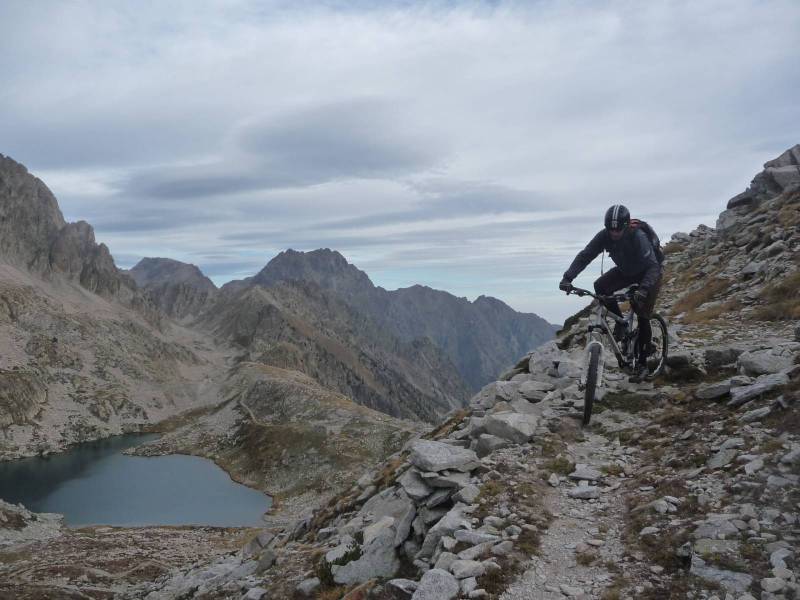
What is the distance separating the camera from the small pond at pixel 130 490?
78938 millimetres

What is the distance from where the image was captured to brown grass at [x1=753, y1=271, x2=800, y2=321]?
18.7 m

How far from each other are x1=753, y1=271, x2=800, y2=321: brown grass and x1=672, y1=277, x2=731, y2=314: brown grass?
11.7 ft

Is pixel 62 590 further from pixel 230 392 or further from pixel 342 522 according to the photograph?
pixel 230 392

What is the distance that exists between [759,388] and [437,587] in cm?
820

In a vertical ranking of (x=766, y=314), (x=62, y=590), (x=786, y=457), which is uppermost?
(x=766, y=314)

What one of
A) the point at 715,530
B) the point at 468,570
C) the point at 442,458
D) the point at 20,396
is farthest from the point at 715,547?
the point at 20,396

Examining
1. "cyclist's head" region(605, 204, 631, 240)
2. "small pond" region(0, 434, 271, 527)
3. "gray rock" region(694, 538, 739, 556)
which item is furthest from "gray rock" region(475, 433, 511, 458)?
"small pond" region(0, 434, 271, 527)

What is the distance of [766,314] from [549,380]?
9.71 meters

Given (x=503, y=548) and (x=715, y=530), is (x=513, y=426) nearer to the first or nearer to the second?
(x=503, y=548)

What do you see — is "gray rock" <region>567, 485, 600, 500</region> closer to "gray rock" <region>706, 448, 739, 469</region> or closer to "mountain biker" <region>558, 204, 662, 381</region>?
"gray rock" <region>706, 448, 739, 469</region>

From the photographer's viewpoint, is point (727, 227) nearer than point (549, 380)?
No

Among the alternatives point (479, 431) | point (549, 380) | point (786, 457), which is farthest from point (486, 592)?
point (549, 380)

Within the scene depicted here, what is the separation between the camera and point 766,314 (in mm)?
19516

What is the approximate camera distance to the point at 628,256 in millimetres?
13336
